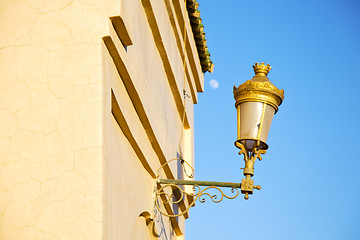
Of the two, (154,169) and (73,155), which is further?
(154,169)

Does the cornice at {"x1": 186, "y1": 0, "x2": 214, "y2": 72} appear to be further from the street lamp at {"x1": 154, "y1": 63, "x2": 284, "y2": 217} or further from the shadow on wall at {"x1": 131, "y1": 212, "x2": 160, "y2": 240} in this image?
the shadow on wall at {"x1": 131, "y1": 212, "x2": 160, "y2": 240}

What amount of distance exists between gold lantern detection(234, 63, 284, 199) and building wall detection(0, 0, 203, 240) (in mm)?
985

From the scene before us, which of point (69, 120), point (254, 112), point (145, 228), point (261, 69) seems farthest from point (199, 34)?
point (69, 120)

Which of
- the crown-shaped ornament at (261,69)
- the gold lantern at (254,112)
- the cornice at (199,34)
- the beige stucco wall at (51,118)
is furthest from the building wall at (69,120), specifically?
the cornice at (199,34)

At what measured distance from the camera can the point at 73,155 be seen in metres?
5.51

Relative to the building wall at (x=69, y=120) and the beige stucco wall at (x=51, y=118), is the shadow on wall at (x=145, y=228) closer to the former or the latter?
the building wall at (x=69, y=120)

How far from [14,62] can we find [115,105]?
851 millimetres

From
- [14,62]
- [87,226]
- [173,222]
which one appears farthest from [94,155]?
[173,222]

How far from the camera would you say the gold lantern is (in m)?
7.34

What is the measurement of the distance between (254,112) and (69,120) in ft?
7.69

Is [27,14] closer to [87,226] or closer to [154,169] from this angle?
[87,226]

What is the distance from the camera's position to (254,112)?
747cm

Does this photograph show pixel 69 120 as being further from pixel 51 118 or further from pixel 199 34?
pixel 199 34

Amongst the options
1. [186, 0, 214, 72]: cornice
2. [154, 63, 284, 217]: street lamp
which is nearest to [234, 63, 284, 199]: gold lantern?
[154, 63, 284, 217]: street lamp
